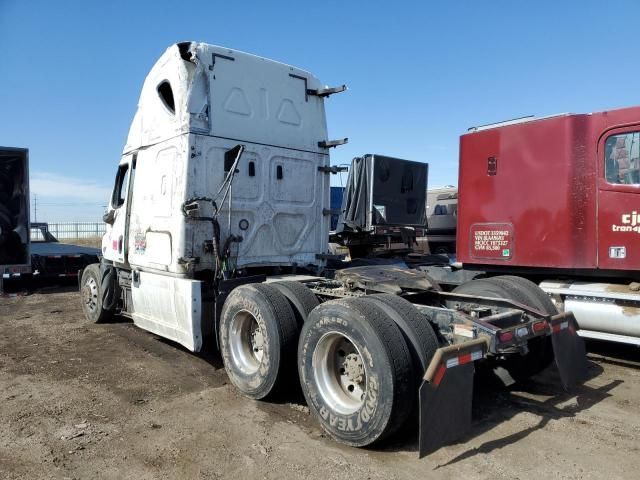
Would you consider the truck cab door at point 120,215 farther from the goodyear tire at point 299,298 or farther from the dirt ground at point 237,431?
the goodyear tire at point 299,298

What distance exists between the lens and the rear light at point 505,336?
3814 millimetres

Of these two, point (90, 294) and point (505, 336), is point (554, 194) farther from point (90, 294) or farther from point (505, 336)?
point (90, 294)

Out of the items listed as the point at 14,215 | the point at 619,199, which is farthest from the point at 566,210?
the point at 14,215

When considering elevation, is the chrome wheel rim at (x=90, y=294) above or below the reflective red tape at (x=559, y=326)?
below

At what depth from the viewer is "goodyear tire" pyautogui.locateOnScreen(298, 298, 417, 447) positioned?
3602 mm

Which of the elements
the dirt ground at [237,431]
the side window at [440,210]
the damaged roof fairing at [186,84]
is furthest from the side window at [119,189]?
the side window at [440,210]

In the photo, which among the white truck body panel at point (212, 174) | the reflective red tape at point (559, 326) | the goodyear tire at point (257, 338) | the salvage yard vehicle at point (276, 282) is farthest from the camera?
the white truck body panel at point (212, 174)

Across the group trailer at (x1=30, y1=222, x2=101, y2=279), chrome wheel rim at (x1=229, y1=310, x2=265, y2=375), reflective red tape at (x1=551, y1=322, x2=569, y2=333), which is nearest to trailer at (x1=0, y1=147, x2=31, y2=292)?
trailer at (x1=30, y1=222, x2=101, y2=279)

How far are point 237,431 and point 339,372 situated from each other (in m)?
0.96

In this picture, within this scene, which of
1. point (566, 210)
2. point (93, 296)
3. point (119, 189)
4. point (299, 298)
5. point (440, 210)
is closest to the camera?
point (299, 298)

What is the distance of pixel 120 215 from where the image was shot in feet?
25.3

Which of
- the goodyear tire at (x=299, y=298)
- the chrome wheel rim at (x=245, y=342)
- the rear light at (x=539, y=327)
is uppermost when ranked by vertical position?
the goodyear tire at (x=299, y=298)

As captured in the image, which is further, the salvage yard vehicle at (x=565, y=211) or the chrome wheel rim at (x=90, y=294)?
the chrome wheel rim at (x=90, y=294)

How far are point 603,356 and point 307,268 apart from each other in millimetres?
3967
